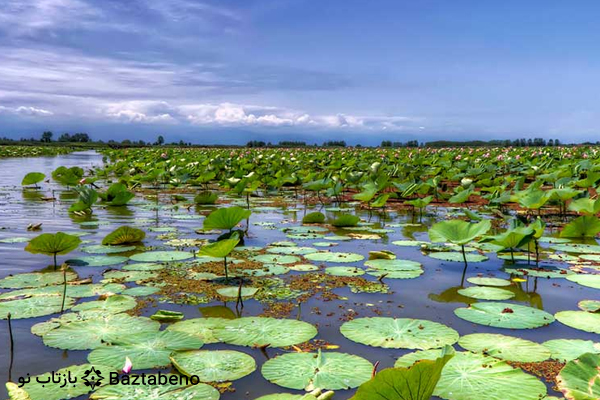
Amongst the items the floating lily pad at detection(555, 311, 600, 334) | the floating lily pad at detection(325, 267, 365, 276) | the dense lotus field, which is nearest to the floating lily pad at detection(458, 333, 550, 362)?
the dense lotus field

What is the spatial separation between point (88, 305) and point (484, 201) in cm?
826

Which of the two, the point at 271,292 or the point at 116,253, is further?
the point at 116,253

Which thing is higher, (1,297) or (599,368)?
(599,368)

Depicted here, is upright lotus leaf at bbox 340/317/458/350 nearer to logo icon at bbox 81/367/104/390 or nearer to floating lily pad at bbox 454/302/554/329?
floating lily pad at bbox 454/302/554/329

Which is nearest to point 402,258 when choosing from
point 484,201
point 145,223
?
point 145,223

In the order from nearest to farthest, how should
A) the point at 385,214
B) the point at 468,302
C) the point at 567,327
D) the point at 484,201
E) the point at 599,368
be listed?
the point at 599,368, the point at 567,327, the point at 468,302, the point at 385,214, the point at 484,201

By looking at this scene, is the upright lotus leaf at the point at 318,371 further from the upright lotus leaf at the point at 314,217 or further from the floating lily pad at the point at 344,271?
the upright lotus leaf at the point at 314,217

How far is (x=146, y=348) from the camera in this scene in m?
2.41

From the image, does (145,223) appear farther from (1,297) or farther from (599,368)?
(599,368)

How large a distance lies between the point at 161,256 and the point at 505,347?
3085mm

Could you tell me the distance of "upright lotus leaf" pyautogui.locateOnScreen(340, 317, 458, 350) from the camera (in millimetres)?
2562

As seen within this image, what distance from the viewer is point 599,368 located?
1725 mm

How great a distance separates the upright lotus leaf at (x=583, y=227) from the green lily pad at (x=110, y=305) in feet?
15.5

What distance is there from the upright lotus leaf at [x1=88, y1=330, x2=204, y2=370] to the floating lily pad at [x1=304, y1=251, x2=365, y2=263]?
2.05 m
